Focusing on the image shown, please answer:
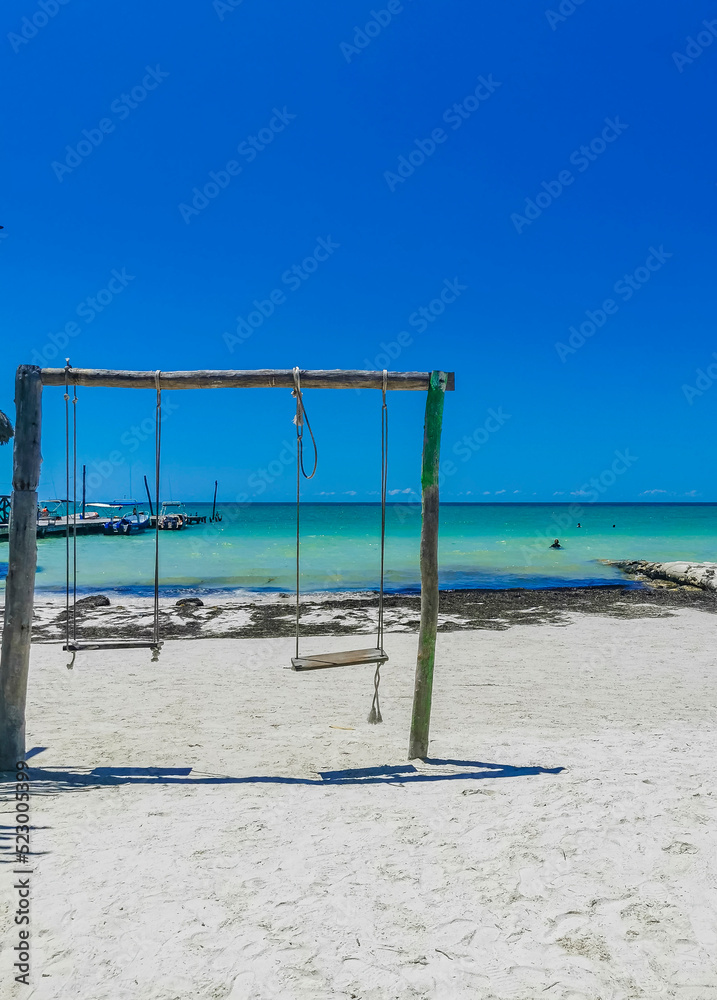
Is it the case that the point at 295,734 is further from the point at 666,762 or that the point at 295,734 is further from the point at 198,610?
the point at 198,610

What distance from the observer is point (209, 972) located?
2.39 m

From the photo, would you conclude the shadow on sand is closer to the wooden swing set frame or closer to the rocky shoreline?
the wooden swing set frame

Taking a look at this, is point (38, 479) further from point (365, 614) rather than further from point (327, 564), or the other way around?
point (327, 564)

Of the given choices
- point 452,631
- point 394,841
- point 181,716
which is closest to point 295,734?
point 181,716

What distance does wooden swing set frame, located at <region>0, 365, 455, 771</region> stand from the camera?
4.54 m

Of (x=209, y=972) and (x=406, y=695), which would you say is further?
(x=406, y=695)

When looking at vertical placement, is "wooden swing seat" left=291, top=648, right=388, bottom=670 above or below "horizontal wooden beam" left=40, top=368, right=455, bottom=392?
below

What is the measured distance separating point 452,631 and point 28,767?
798 centimetres

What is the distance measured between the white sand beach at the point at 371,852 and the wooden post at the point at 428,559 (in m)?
0.33

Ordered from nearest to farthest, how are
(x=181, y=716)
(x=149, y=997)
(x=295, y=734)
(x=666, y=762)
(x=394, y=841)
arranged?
(x=149, y=997), (x=394, y=841), (x=666, y=762), (x=295, y=734), (x=181, y=716)

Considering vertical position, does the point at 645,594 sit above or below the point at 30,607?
below

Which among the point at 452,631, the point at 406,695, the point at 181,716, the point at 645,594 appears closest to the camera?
the point at 181,716

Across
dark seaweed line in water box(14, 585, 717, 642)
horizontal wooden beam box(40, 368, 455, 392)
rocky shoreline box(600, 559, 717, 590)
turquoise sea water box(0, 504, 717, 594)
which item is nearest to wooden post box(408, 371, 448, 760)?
horizontal wooden beam box(40, 368, 455, 392)

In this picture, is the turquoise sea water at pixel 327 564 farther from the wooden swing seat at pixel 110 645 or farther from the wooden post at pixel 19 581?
the wooden post at pixel 19 581
